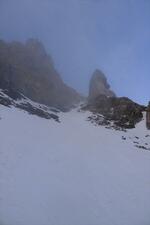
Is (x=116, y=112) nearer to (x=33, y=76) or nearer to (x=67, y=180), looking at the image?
(x=33, y=76)

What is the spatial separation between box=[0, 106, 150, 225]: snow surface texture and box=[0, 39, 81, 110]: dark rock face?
25.9 m

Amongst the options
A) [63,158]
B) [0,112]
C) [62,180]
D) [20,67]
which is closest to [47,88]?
[20,67]

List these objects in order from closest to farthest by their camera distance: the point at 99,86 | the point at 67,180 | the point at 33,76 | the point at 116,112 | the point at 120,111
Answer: the point at 67,180 < the point at 120,111 < the point at 116,112 < the point at 33,76 < the point at 99,86

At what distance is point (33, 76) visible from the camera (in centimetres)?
7281

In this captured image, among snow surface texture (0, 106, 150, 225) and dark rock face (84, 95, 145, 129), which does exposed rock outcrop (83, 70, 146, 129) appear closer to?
dark rock face (84, 95, 145, 129)

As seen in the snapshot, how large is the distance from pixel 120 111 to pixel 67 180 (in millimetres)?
34025

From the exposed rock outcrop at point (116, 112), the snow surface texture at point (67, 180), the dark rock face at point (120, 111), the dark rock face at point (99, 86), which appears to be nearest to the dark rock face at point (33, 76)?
the dark rock face at point (99, 86)

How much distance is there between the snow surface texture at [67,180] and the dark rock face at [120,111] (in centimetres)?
1460

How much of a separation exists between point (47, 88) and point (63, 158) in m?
48.3

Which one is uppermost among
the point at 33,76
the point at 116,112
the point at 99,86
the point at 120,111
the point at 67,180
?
the point at 33,76

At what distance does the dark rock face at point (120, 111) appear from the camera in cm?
5078

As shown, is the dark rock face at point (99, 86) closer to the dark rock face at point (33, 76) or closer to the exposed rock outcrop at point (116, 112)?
the dark rock face at point (33, 76)

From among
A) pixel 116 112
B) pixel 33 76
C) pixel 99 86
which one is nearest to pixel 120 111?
pixel 116 112

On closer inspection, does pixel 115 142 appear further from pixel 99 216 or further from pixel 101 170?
pixel 99 216
